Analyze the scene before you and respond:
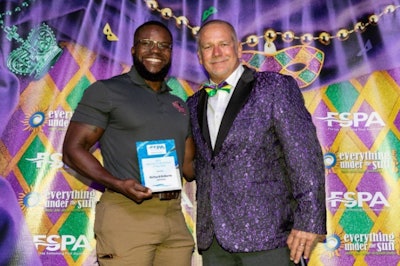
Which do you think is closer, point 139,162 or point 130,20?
point 139,162

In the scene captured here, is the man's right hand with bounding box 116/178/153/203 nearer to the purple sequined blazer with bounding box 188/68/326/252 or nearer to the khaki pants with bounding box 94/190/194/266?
the khaki pants with bounding box 94/190/194/266

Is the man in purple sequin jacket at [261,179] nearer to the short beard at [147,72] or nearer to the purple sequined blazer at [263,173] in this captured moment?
the purple sequined blazer at [263,173]

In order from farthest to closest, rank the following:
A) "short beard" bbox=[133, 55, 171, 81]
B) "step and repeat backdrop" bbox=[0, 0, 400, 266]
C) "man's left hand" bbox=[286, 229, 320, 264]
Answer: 1. "step and repeat backdrop" bbox=[0, 0, 400, 266]
2. "short beard" bbox=[133, 55, 171, 81]
3. "man's left hand" bbox=[286, 229, 320, 264]

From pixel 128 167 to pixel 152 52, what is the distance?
63 cm

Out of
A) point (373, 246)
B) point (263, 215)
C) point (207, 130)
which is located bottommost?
point (373, 246)

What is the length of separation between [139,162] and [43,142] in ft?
4.19

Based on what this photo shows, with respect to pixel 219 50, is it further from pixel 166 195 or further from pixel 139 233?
pixel 139 233

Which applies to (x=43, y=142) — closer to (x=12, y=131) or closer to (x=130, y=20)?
(x=12, y=131)

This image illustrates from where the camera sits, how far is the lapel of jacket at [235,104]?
1.97 meters

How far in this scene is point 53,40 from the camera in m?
3.10

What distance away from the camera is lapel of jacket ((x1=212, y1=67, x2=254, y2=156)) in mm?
1975

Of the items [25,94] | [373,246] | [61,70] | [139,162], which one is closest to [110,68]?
[61,70]

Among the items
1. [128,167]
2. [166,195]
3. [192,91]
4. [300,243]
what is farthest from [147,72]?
[300,243]

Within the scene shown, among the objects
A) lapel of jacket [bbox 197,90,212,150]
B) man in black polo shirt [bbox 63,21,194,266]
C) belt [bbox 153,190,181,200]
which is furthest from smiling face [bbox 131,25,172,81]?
belt [bbox 153,190,181,200]
